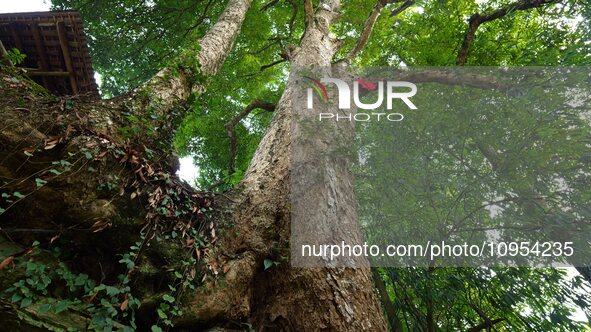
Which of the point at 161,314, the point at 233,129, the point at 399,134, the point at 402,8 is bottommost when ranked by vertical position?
the point at 161,314

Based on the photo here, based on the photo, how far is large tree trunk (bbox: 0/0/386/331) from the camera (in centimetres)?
180

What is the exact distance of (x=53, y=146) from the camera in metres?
1.80

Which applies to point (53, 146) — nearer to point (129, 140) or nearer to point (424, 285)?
point (129, 140)

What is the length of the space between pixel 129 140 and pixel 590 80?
489 cm

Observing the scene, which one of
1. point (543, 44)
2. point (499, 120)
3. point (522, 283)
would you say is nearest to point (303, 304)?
point (522, 283)

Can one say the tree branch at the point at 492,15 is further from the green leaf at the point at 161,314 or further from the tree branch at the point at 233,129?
the green leaf at the point at 161,314

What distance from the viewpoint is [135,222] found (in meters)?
1.97

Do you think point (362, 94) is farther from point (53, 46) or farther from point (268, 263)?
point (53, 46)

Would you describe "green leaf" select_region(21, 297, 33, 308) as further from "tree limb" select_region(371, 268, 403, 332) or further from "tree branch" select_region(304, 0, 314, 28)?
"tree branch" select_region(304, 0, 314, 28)

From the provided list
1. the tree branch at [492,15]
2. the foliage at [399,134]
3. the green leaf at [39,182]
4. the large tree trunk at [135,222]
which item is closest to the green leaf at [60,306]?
the foliage at [399,134]

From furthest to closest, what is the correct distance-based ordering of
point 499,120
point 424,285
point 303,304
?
point 499,120
point 424,285
point 303,304

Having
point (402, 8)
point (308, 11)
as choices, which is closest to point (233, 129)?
point (308, 11)

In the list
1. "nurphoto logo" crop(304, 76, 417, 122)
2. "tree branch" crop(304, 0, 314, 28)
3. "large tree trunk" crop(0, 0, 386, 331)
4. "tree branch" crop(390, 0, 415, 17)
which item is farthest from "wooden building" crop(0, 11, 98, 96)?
"tree branch" crop(390, 0, 415, 17)

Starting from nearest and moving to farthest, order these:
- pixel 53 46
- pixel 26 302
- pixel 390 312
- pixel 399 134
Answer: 1. pixel 26 302
2. pixel 390 312
3. pixel 53 46
4. pixel 399 134
